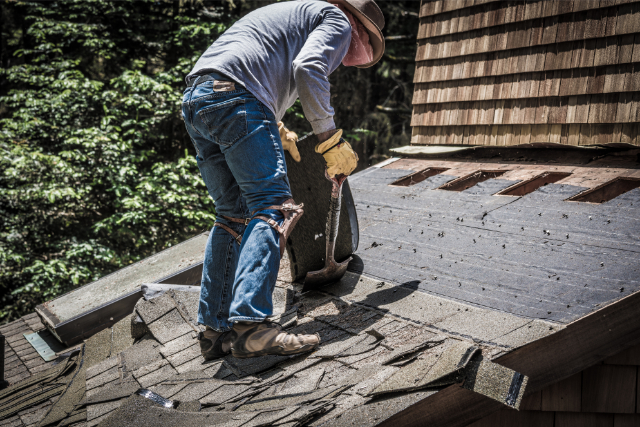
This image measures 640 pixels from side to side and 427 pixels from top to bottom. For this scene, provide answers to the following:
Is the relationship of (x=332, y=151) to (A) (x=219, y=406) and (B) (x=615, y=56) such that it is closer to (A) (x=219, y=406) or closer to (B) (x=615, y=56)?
(A) (x=219, y=406)

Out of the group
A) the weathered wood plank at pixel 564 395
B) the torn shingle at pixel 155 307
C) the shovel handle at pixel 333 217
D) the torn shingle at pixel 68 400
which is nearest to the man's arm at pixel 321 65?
the shovel handle at pixel 333 217

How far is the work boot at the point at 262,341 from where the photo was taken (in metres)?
1.86

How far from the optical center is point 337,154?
7.14 feet

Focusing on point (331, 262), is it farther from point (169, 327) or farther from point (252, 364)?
point (169, 327)

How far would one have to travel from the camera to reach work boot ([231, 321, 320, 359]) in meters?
1.86

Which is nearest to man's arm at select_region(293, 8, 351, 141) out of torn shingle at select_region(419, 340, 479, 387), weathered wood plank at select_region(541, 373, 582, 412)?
torn shingle at select_region(419, 340, 479, 387)

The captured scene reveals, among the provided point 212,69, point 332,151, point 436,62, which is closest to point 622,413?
point 332,151

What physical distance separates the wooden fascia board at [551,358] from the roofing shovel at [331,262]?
1.12 metres

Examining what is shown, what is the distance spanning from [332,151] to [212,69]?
0.62 m

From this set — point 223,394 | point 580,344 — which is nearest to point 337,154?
point 223,394

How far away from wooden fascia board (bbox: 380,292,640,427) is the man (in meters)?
0.63

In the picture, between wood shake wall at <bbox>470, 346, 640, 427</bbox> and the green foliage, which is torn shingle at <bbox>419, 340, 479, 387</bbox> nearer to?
wood shake wall at <bbox>470, 346, 640, 427</bbox>

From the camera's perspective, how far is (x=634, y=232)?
2303 millimetres

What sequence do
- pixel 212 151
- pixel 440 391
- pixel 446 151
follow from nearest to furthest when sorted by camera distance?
pixel 440 391 < pixel 212 151 < pixel 446 151
